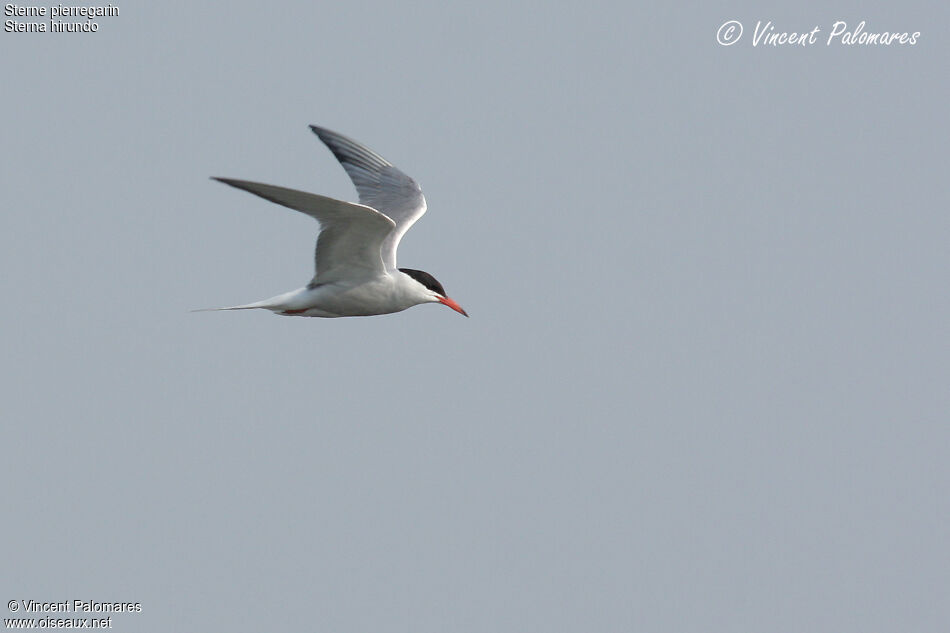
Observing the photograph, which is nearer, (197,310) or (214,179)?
(214,179)

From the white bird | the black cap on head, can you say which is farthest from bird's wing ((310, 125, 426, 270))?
the black cap on head

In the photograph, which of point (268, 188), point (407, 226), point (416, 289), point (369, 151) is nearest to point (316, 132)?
point (369, 151)

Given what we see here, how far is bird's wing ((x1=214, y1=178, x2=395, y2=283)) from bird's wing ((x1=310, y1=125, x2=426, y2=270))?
140 cm

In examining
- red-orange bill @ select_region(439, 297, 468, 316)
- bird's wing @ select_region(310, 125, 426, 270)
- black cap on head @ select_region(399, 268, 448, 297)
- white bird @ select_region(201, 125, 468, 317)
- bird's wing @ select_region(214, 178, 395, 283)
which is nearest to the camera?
bird's wing @ select_region(214, 178, 395, 283)

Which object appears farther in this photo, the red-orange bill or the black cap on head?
the red-orange bill

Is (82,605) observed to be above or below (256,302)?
below

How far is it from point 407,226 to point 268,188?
294 centimetres

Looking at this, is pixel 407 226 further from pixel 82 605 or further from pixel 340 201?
pixel 82 605

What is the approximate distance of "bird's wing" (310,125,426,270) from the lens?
482 inches

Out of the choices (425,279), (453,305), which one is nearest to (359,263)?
(425,279)

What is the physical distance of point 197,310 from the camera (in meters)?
10.6

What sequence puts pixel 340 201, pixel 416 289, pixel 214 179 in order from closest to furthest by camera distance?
pixel 214 179 < pixel 340 201 < pixel 416 289

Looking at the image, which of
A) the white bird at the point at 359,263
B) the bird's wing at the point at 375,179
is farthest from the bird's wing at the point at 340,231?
the bird's wing at the point at 375,179

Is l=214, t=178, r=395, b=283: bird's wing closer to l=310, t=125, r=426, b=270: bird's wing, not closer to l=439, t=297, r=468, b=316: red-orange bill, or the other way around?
l=439, t=297, r=468, b=316: red-orange bill
